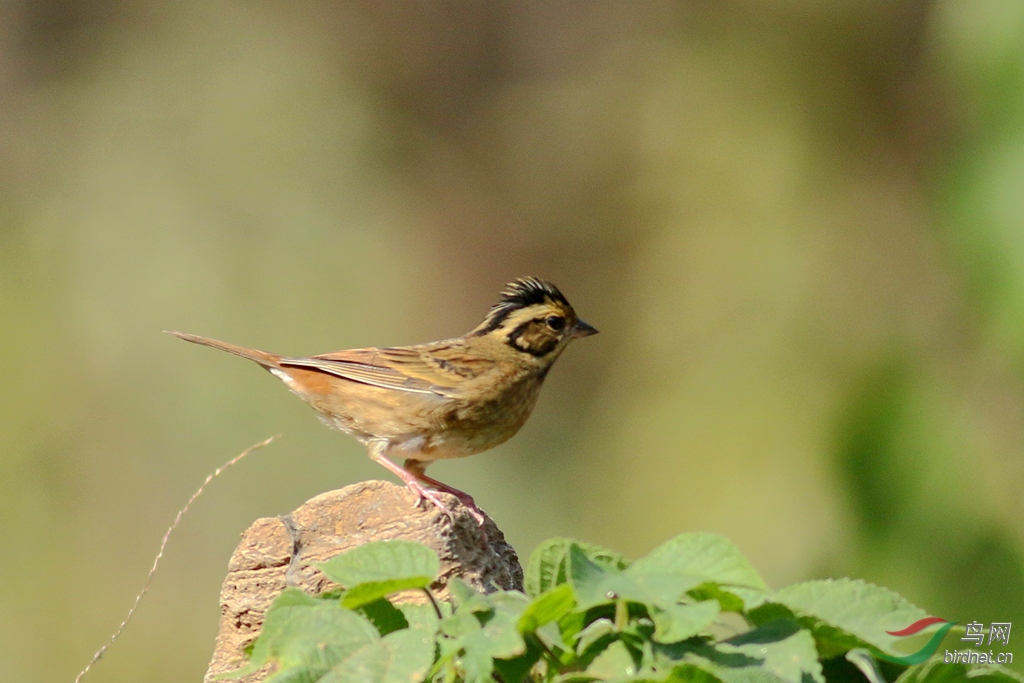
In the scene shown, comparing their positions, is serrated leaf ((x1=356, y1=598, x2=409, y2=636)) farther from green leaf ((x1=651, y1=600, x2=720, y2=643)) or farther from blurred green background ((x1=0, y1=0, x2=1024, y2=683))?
blurred green background ((x1=0, y1=0, x2=1024, y2=683))

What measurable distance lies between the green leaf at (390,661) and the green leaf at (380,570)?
74 mm

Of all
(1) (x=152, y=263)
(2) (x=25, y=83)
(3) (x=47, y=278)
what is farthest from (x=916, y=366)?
(2) (x=25, y=83)

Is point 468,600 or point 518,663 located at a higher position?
point 468,600

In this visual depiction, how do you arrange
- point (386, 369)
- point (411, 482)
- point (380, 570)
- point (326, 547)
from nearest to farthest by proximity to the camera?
point (380, 570)
point (326, 547)
point (411, 482)
point (386, 369)

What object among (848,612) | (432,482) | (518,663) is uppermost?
(848,612)

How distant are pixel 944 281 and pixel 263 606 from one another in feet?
19.4

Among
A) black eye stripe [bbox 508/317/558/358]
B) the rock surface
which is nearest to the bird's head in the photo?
black eye stripe [bbox 508/317/558/358]

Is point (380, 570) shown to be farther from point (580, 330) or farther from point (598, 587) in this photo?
point (580, 330)

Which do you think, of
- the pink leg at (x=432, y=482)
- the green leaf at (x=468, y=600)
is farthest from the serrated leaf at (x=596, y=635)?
the pink leg at (x=432, y=482)

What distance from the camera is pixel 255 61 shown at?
11.2m

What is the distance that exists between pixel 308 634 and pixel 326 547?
1078 mm

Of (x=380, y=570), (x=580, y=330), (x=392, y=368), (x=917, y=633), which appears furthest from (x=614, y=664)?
(x=580, y=330)

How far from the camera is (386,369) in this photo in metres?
4.97

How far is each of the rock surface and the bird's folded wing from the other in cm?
175
